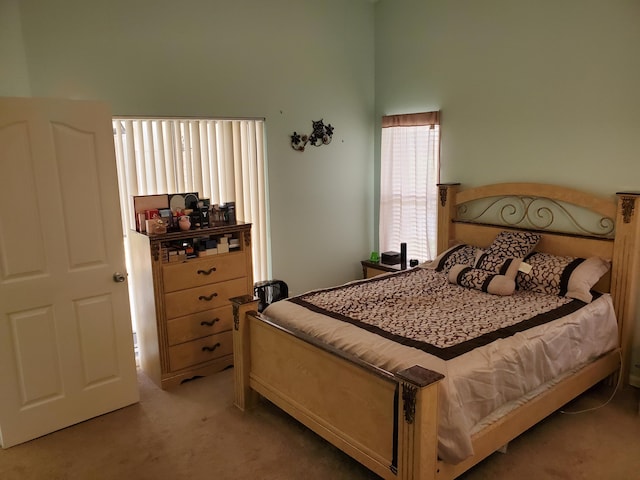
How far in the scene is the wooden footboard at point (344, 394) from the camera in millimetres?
2051

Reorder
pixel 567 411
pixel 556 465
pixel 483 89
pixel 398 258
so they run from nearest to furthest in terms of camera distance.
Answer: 1. pixel 556 465
2. pixel 567 411
3. pixel 483 89
4. pixel 398 258

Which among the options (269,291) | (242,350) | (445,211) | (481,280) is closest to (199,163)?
(269,291)

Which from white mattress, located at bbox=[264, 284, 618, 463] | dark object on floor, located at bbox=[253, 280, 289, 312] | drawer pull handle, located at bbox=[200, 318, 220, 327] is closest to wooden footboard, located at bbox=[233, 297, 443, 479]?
white mattress, located at bbox=[264, 284, 618, 463]

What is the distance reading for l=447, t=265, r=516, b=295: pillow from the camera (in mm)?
3367

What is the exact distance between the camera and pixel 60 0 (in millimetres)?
3229

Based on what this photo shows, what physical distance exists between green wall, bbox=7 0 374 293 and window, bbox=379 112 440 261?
0.85 ft

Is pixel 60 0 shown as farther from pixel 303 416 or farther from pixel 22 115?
pixel 303 416

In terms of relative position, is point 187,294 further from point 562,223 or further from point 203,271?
point 562,223

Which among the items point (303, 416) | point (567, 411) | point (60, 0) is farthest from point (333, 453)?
point (60, 0)

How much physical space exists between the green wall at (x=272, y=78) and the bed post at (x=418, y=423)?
255 cm

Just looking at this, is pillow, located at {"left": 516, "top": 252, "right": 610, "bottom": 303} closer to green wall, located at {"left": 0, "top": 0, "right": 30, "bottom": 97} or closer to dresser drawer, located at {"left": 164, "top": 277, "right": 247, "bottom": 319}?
dresser drawer, located at {"left": 164, "top": 277, "right": 247, "bottom": 319}

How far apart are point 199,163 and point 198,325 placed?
126cm

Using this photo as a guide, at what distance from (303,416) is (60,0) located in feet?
9.74

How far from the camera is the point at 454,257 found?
3975mm
